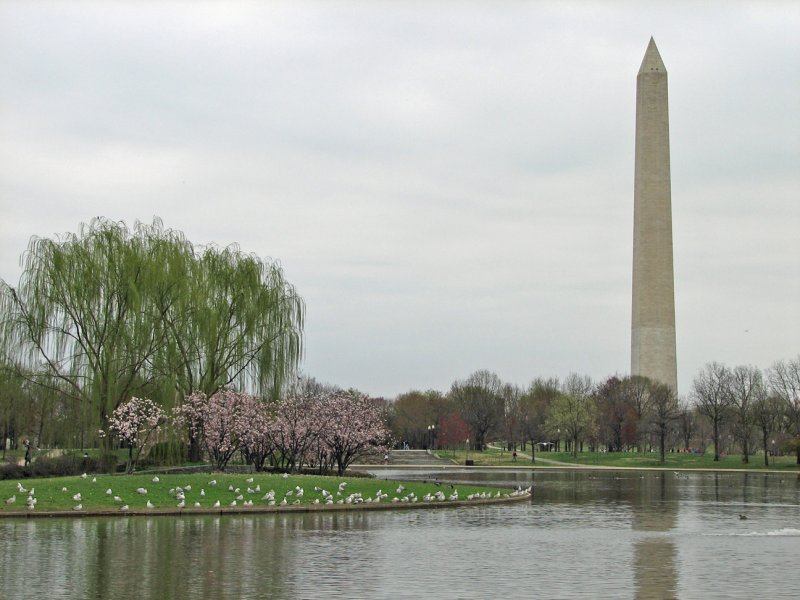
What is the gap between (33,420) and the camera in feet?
225

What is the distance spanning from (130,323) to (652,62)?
79.1 meters

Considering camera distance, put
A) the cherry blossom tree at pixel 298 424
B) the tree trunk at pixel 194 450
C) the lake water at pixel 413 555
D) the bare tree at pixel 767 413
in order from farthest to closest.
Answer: the bare tree at pixel 767 413
the tree trunk at pixel 194 450
the cherry blossom tree at pixel 298 424
the lake water at pixel 413 555

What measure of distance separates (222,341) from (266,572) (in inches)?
1195

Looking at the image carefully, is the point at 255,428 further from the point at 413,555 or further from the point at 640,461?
the point at 640,461

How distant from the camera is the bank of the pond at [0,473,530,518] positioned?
108 feet

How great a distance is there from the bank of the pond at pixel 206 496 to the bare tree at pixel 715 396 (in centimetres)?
6178

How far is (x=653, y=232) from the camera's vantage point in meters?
111

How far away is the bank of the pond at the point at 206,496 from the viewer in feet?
108

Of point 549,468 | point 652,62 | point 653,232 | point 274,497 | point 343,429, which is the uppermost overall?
point 652,62

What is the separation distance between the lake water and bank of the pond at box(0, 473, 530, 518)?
1212 mm

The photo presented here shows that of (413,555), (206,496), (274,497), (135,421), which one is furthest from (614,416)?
(413,555)

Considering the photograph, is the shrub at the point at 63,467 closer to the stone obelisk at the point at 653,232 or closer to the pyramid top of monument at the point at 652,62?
the stone obelisk at the point at 653,232

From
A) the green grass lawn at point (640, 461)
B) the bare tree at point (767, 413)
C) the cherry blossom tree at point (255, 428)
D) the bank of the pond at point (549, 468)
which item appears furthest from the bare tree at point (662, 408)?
the cherry blossom tree at point (255, 428)

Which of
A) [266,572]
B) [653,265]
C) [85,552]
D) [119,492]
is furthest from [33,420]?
[653,265]
